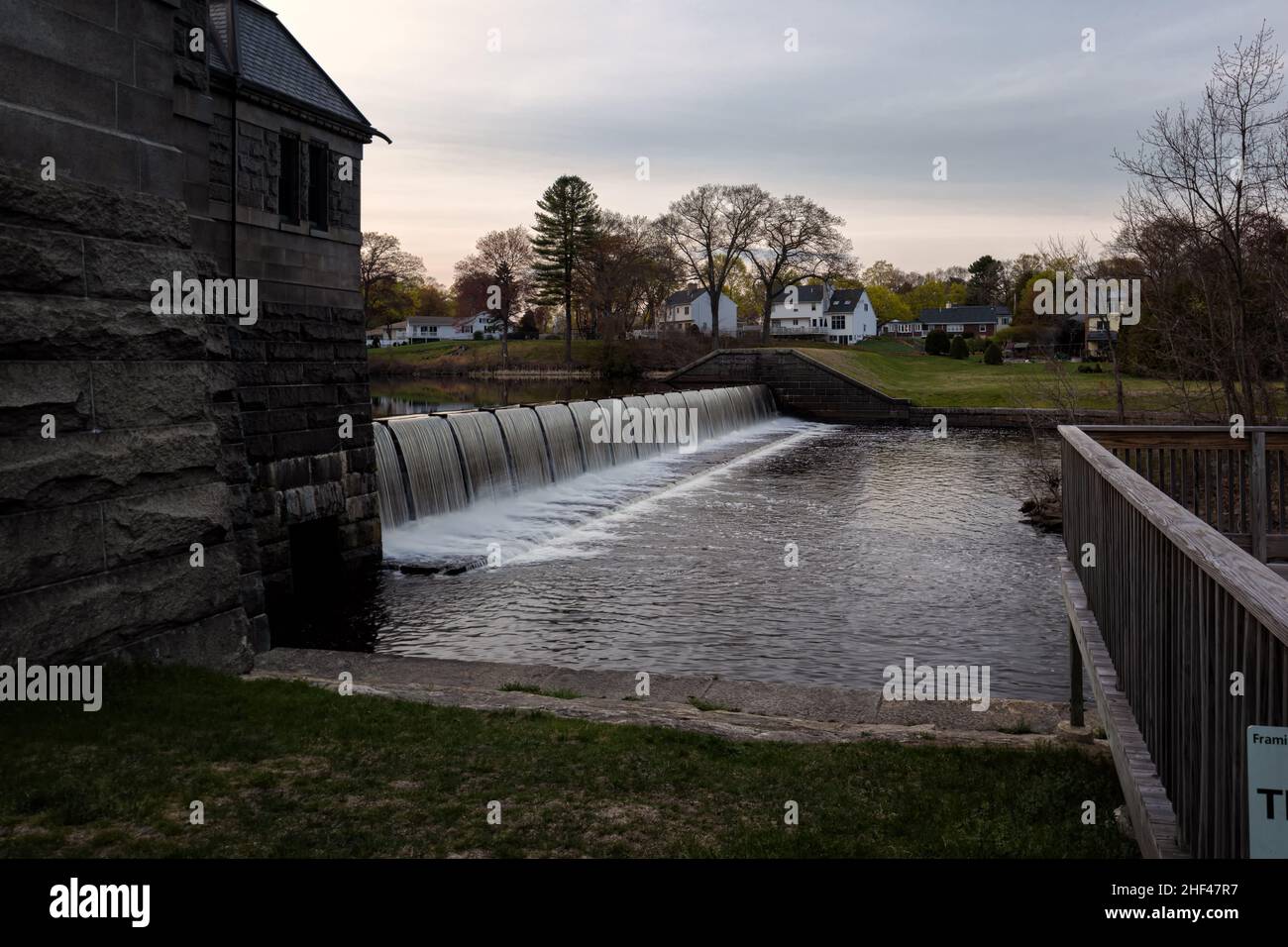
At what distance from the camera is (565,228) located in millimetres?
92062

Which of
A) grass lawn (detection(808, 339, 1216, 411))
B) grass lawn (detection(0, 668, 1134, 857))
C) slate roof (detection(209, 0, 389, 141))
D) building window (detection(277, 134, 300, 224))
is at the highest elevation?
slate roof (detection(209, 0, 389, 141))

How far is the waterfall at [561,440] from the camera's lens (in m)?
25.9

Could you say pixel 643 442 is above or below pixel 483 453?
below

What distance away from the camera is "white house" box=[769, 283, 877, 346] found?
128 meters

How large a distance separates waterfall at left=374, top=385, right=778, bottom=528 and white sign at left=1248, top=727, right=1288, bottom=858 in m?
15.6

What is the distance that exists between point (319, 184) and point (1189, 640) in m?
14.2

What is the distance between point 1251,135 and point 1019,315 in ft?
272

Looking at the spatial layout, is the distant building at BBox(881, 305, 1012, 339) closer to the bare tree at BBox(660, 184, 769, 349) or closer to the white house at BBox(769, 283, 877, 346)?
the white house at BBox(769, 283, 877, 346)

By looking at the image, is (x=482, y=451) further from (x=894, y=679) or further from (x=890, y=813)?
(x=890, y=813)

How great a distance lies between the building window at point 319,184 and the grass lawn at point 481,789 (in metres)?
9.56

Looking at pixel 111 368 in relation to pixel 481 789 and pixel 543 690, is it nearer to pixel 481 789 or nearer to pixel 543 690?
pixel 543 690

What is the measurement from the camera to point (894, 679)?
10898 millimetres

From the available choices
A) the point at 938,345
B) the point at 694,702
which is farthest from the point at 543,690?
the point at 938,345

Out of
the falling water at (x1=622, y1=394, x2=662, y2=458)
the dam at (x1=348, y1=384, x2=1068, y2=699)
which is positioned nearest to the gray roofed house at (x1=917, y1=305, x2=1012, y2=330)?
the falling water at (x1=622, y1=394, x2=662, y2=458)
